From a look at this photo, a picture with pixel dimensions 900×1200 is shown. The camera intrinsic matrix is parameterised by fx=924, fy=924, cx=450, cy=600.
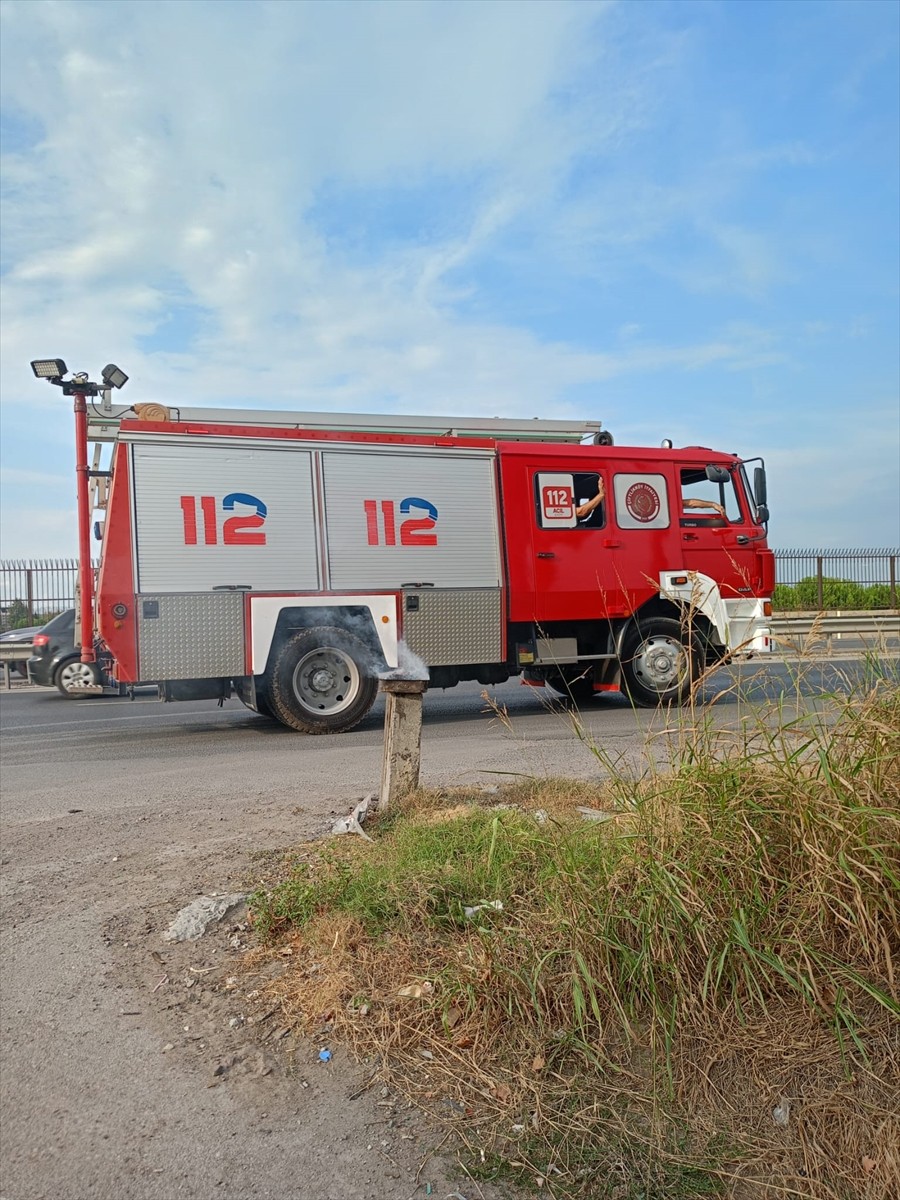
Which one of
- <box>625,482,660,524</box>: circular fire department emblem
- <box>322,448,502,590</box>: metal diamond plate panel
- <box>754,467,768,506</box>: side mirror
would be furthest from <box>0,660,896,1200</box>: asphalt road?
<box>754,467,768,506</box>: side mirror

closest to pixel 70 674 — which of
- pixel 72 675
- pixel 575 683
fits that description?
pixel 72 675

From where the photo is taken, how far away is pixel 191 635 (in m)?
8.46

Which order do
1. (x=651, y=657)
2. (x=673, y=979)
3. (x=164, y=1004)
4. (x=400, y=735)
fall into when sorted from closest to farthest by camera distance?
(x=673, y=979), (x=164, y=1004), (x=400, y=735), (x=651, y=657)

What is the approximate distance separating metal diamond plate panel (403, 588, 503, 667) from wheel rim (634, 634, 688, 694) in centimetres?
158

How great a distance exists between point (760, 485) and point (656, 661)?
227 cm

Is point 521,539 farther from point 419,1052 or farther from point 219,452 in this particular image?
point 419,1052

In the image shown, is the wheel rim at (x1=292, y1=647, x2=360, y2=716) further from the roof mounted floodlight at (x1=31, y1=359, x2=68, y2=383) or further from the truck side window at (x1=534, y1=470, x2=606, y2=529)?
the roof mounted floodlight at (x1=31, y1=359, x2=68, y2=383)

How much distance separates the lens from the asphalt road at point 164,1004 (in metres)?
2.07

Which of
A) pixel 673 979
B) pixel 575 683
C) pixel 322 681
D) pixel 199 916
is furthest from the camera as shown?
pixel 575 683

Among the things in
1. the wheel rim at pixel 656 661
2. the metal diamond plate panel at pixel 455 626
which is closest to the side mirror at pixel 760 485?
the wheel rim at pixel 656 661

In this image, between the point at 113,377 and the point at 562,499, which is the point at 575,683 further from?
the point at 113,377

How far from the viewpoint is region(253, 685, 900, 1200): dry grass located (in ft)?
6.98

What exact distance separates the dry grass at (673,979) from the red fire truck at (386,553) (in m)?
4.98

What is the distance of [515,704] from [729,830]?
29.1ft
